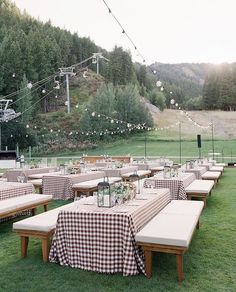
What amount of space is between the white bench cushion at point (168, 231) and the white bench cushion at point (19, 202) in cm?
278

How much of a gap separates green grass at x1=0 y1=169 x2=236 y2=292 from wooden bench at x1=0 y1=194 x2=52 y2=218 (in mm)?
486

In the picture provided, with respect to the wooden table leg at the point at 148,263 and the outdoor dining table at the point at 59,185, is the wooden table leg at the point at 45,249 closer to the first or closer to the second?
the wooden table leg at the point at 148,263

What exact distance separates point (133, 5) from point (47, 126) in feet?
156

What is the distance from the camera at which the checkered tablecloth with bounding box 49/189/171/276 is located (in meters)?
4.13

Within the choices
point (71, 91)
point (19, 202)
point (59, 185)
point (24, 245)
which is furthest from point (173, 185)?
point (71, 91)

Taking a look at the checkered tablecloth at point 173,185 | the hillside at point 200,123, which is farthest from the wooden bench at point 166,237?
the hillside at point 200,123

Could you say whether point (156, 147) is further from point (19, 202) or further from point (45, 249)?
point (45, 249)

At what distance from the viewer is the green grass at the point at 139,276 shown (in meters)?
3.89

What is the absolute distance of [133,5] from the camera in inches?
268

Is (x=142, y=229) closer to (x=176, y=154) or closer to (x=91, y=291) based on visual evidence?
(x=91, y=291)

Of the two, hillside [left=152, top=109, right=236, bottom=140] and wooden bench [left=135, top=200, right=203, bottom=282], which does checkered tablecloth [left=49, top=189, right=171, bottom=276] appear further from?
hillside [left=152, top=109, right=236, bottom=140]

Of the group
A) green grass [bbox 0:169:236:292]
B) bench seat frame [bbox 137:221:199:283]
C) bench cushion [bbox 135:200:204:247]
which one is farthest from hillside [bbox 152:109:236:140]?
bench seat frame [bbox 137:221:199:283]

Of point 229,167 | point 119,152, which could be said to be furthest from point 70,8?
point 119,152

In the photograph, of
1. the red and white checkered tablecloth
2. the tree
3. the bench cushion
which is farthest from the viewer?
the tree
